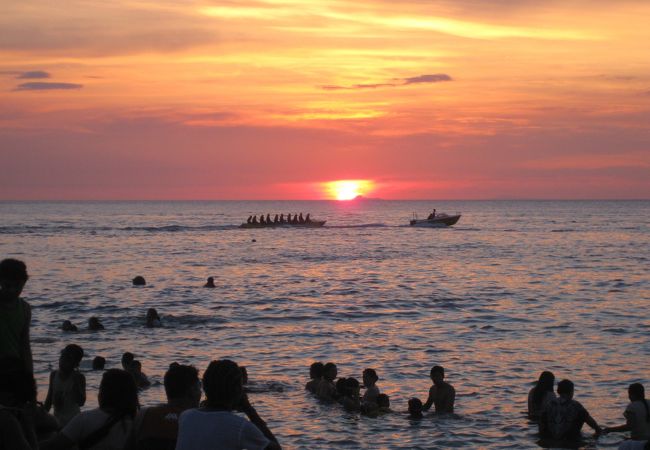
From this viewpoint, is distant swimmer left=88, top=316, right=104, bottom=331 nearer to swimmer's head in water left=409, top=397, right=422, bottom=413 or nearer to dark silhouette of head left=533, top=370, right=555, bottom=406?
swimmer's head in water left=409, top=397, right=422, bottom=413

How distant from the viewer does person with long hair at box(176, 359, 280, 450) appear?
208 inches

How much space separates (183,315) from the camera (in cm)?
3400

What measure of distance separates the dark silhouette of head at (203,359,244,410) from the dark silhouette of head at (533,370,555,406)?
1149 centimetres

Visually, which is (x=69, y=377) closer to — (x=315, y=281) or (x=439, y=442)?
(x=439, y=442)

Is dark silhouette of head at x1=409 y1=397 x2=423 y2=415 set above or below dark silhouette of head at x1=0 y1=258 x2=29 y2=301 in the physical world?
below

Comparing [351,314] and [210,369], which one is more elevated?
[210,369]

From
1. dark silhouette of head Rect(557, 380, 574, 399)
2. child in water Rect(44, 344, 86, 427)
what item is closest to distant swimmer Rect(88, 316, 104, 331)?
child in water Rect(44, 344, 86, 427)

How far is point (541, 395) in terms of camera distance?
1648 cm

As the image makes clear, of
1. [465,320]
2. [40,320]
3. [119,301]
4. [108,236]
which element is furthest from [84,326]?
[108,236]

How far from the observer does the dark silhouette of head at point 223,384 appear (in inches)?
207

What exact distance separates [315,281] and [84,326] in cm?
2161

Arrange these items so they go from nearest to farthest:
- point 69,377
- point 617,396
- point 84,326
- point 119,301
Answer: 1. point 69,377
2. point 617,396
3. point 84,326
4. point 119,301

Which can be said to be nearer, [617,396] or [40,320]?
[617,396]

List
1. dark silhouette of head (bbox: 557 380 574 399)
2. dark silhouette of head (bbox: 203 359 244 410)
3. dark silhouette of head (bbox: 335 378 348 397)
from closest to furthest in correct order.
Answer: dark silhouette of head (bbox: 203 359 244 410), dark silhouette of head (bbox: 557 380 574 399), dark silhouette of head (bbox: 335 378 348 397)
